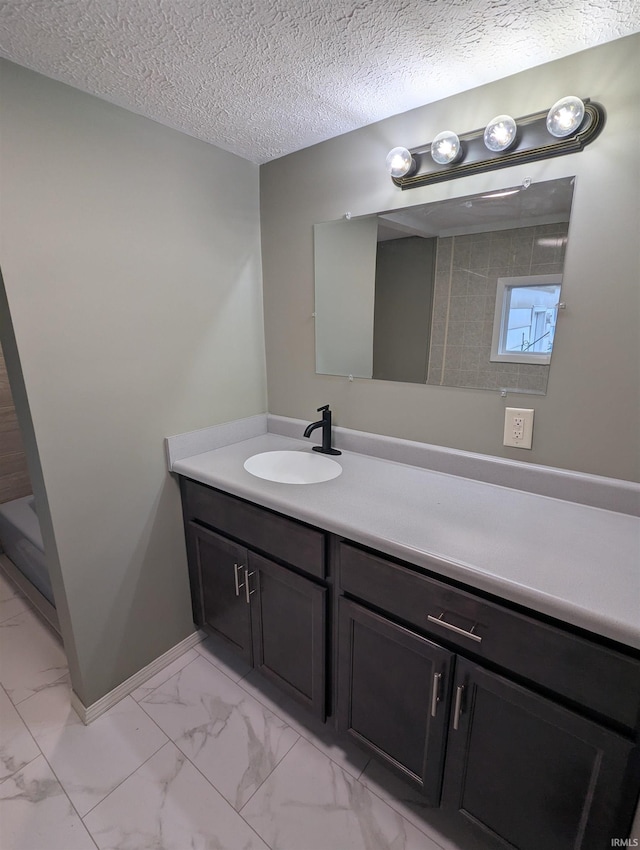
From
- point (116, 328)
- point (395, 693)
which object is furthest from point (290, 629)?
point (116, 328)

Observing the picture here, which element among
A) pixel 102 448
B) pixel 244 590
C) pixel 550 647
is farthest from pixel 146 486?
pixel 550 647

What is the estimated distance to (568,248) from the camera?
117cm

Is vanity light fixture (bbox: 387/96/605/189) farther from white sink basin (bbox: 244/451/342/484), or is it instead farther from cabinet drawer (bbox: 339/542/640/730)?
cabinet drawer (bbox: 339/542/640/730)

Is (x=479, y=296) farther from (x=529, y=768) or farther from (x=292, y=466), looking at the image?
(x=529, y=768)

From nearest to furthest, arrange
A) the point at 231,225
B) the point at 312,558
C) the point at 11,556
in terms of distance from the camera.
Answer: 1. the point at 312,558
2. the point at 231,225
3. the point at 11,556

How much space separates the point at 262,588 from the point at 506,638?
0.83m

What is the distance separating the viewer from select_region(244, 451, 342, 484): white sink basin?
1651 millimetres

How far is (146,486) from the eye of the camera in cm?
158

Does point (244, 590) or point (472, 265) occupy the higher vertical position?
point (472, 265)

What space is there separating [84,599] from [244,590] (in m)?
0.57

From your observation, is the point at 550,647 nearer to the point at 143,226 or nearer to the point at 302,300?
the point at 302,300

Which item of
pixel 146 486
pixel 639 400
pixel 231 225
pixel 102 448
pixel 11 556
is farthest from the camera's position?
pixel 11 556

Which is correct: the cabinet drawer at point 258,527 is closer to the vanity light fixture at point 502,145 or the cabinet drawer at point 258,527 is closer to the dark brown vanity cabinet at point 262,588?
the dark brown vanity cabinet at point 262,588

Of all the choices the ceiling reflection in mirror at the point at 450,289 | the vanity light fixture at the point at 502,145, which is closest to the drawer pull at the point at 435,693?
the ceiling reflection in mirror at the point at 450,289
